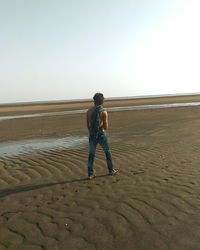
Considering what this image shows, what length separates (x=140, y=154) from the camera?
11.2 m

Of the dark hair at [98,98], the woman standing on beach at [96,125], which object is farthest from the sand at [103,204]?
the dark hair at [98,98]

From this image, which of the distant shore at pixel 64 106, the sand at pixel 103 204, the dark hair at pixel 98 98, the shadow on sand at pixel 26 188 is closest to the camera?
the sand at pixel 103 204

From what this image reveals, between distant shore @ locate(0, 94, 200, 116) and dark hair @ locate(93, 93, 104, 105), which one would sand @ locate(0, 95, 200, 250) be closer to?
dark hair @ locate(93, 93, 104, 105)

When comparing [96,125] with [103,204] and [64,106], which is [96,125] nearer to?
[103,204]

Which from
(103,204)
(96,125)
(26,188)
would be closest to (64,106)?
(96,125)

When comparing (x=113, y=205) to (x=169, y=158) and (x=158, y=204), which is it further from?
(x=169, y=158)

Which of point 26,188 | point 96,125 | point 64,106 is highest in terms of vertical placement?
point 96,125

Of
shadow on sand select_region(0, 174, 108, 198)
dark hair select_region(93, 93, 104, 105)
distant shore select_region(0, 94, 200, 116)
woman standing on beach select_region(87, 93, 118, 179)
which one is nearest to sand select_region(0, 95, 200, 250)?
shadow on sand select_region(0, 174, 108, 198)

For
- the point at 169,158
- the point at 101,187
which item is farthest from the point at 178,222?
the point at 169,158

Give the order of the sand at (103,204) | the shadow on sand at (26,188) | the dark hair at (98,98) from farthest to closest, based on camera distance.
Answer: the dark hair at (98,98) < the shadow on sand at (26,188) < the sand at (103,204)

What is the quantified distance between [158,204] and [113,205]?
0.80m

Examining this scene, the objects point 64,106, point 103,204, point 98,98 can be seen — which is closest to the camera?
point 103,204

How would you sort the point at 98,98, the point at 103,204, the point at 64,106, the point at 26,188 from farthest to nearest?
the point at 64,106, the point at 98,98, the point at 26,188, the point at 103,204

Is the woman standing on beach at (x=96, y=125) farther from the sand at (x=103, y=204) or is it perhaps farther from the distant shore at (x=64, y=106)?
the distant shore at (x=64, y=106)
